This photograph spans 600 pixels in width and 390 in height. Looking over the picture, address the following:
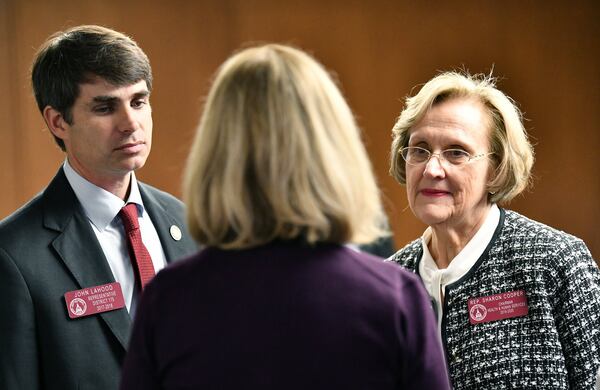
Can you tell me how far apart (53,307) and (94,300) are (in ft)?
0.35

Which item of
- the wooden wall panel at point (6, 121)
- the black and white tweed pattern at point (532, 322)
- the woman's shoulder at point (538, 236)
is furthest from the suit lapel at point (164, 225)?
the wooden wall panel at point (6, 121)

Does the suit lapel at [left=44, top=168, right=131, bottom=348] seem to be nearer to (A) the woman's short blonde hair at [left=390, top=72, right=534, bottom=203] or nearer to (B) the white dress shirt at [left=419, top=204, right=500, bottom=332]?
(B) the white dress shirt at [left=419, top=204, right=500, bottom=332]

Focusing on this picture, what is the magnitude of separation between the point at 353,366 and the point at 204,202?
349 mm

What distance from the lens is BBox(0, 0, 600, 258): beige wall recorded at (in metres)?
4.85

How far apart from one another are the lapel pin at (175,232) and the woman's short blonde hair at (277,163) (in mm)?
1145

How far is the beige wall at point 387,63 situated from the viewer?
191 inches

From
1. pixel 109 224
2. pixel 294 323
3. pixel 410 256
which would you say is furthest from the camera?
pixel 410 256

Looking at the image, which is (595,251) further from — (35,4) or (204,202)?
(204,202)

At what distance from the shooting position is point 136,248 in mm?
2377

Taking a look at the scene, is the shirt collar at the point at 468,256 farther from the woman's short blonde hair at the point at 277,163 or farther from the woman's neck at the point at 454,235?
the woman's short blonde hair at the point at 277,163

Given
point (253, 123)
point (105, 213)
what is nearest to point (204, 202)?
point (253, 123)

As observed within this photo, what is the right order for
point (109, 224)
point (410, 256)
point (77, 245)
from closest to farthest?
point (77, 245) → point (109, 224) → point (410, 256)

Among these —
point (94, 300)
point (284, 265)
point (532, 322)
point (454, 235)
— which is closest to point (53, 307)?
point (94, 300)

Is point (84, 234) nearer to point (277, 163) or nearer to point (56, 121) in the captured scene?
point (56, 121)
